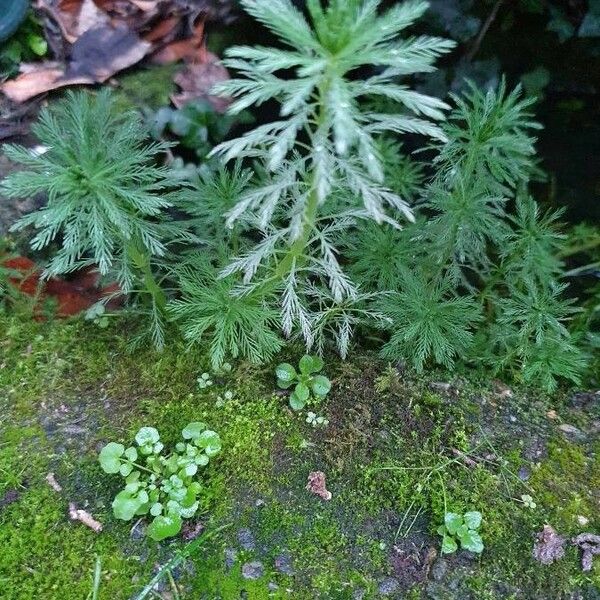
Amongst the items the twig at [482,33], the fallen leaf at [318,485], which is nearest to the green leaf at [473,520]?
the fallen leaf at [318,485]

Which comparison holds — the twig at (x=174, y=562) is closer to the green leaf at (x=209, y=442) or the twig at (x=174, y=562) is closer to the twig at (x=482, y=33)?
the green leaf at (x=209, y=442)

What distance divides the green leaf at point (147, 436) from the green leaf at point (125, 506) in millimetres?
174

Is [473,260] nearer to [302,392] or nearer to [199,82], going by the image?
[302,392]

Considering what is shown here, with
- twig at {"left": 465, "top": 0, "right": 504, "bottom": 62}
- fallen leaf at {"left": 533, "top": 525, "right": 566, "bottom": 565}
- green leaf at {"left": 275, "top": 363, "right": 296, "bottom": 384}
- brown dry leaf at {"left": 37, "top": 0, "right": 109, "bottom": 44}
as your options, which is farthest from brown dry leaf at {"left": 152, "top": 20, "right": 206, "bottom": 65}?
fallen leaf at {"left": 533, "top": 525, "right": 566, "bottom": 565}

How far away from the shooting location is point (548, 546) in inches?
74.3

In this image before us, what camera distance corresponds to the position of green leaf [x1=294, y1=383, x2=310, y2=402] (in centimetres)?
213

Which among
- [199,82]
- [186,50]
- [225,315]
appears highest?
[186,50]

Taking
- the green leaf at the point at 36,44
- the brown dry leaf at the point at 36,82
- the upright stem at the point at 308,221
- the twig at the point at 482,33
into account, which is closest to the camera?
the upright stem at the point at 308,221

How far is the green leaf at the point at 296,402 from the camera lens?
2.13m

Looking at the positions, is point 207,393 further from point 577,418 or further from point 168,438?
point 577,418

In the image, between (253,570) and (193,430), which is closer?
(253,570)

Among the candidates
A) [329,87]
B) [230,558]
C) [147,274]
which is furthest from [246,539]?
[329,87]

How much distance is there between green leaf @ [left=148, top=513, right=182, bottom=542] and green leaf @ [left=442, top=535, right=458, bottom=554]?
2.58ft

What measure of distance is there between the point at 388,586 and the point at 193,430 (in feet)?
2.49
